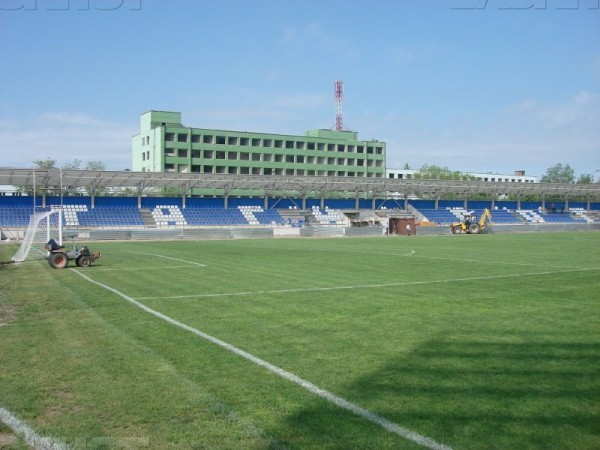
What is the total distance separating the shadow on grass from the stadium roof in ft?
172

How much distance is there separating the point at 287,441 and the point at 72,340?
227 inches

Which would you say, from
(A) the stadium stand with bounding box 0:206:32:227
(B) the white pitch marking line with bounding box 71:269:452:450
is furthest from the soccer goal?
(A) the stadium stand with bounding box 0:206:32:227

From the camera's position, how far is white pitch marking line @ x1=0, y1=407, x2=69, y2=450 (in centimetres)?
539

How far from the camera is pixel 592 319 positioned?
1122cm

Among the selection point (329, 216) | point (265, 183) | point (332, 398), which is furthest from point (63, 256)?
point (329, 216)

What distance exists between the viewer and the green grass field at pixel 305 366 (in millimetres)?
5617

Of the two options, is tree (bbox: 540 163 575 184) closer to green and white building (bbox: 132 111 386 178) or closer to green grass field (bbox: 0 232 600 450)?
green and white building (bbox: 132 111 386 178)

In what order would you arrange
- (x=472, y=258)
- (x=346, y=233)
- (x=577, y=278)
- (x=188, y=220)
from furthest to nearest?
1. (x=188, y=220)
2. (x=346, y=233)
3. (x=472, y=258)
4. (x=577, y=278)

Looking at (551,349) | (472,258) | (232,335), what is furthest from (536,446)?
(472,258)

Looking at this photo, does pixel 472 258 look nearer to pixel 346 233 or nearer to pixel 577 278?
pixel 577 278

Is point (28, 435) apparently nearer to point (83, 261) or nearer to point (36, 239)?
point (83, 261)

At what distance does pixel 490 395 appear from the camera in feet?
21.6

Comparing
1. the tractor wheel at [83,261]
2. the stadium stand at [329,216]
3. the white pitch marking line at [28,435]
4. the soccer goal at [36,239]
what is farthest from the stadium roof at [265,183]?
the white pitch marking line at [28,435]

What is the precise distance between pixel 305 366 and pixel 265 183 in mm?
66033
